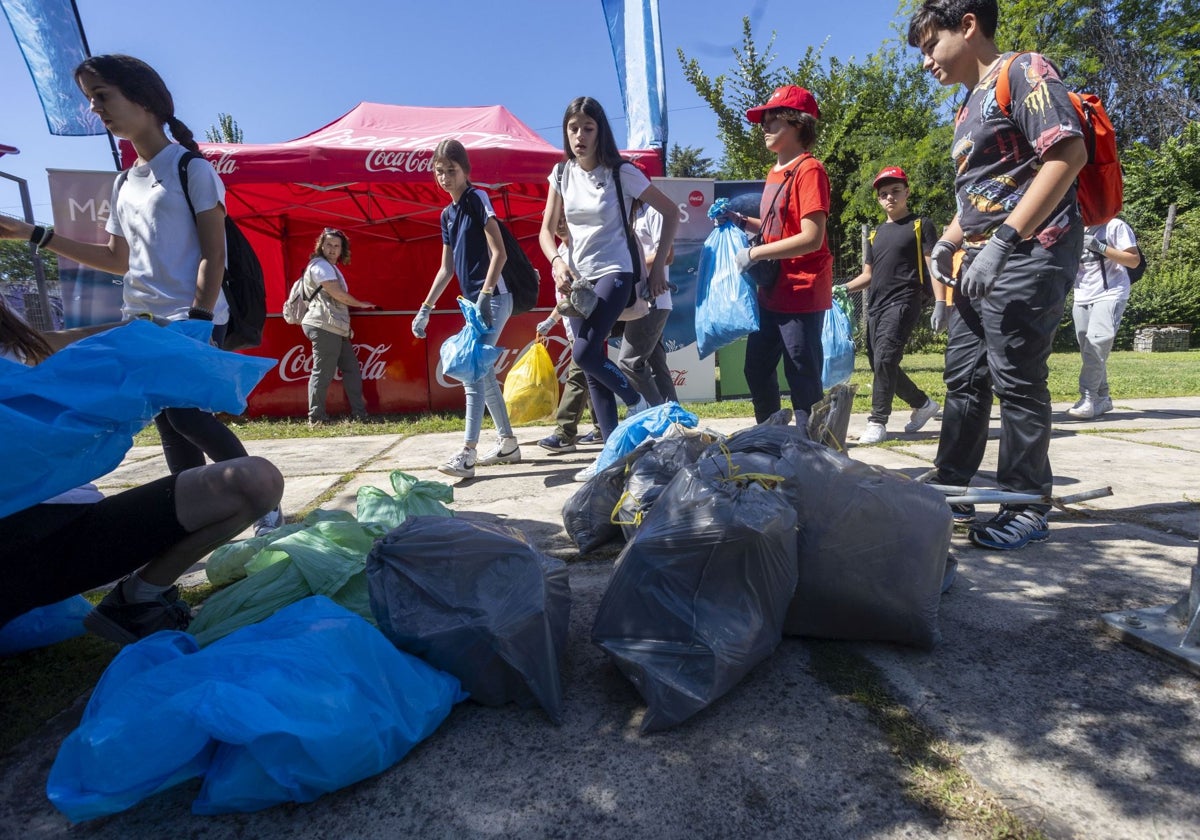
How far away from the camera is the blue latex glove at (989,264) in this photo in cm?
220

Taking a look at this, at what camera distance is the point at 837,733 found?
140cm

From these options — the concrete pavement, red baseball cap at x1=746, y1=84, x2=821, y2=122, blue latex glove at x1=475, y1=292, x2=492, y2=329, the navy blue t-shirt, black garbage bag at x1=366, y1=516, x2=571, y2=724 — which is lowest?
the concrete pavement

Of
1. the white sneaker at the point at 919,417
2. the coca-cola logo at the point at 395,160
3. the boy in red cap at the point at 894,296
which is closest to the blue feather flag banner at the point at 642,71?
the coca-cola logo at the point at 395,160

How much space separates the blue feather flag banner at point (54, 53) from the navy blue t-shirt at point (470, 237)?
4793 millimetres

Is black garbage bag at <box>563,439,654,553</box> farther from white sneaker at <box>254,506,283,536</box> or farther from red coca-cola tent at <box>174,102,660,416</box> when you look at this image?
red coca-cola tent at <box>174,102,660,416</box>

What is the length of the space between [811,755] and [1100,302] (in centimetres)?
629

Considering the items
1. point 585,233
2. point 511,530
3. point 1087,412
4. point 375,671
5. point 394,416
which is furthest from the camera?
point 394,416

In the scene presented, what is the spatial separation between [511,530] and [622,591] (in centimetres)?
41

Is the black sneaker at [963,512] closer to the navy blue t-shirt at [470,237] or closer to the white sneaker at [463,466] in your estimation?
the white sneaker at [463,466]

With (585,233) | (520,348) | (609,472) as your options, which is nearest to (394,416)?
(520,348)

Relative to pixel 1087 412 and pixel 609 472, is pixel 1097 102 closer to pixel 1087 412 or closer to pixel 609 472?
pixel 609 472

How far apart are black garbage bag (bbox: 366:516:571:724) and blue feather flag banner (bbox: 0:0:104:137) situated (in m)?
7.25

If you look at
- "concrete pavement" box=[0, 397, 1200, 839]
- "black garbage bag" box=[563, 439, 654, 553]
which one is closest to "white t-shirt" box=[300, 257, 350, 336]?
"black garbage bag" box=[563, 439, 654, 553]

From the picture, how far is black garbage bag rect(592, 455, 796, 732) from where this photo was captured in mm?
1441
